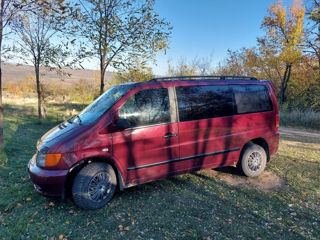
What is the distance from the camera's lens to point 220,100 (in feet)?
13.5

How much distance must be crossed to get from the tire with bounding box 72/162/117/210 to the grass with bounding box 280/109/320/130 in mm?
14718

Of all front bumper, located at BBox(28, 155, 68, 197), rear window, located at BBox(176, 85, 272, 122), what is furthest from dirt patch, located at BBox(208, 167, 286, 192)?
front bumper, located at BBox(28, 155, 68, 197)

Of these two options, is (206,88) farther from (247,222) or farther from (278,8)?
(278,8)

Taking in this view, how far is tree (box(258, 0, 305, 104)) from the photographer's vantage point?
60.4ft

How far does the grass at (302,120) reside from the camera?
13.5 m

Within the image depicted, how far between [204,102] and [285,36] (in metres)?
22.0

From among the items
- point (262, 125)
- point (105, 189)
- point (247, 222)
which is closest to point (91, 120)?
point (105, 189)

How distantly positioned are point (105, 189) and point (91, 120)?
115 centimetres

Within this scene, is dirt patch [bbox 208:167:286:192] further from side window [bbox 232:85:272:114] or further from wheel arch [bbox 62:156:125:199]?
wheel arch [bbox 62:156:125:199]

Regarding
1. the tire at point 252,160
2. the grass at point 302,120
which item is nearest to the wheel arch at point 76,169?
the tire at point 252,160

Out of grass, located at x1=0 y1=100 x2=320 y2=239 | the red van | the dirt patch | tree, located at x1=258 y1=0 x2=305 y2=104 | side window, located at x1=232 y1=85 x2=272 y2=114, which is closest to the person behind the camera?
grass, located at x1=0 y1=100 x2=320 y2=239

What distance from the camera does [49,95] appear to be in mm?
14312

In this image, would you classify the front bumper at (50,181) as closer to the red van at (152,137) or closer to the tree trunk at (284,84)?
the red van at (152,137)

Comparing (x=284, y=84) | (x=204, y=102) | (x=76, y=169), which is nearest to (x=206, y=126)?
(x=204, y=102)
